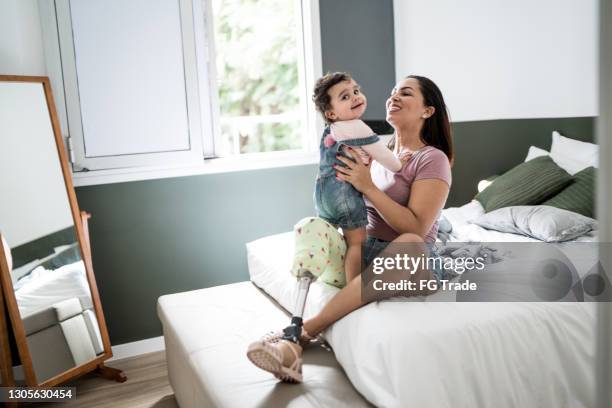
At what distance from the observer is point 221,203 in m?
3.47

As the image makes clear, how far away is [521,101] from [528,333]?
1.88 meters

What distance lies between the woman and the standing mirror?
128 cm

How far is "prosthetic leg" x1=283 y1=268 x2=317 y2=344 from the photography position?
1.86 metres

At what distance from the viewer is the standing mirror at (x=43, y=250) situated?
97.8 inches

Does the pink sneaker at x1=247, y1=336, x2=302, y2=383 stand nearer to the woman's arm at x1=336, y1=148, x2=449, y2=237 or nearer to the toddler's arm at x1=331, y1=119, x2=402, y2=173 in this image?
the woman's arm at x1=336, y1=148, x2=449, y2=237

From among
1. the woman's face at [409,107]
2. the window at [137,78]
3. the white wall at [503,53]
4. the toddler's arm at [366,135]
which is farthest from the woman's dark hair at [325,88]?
the window at [137,78]

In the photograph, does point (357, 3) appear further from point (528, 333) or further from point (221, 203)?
point (528, 333)

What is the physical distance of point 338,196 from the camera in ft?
6.64

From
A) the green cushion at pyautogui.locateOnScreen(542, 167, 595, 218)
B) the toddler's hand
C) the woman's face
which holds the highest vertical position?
the woman's face

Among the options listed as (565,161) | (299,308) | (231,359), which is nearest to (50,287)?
(231,359)

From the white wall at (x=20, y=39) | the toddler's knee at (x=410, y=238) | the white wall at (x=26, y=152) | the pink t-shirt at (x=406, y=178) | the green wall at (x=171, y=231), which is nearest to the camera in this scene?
the toddler's knee at (x=410, y=238)

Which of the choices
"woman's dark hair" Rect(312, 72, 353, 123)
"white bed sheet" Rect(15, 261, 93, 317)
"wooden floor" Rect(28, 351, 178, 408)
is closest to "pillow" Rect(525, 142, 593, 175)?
"woman's dark hair" Rect(312, 72, 353, 123)

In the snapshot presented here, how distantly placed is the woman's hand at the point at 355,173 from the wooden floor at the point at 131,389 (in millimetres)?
1359

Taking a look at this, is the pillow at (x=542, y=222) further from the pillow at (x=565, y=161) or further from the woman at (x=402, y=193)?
the woman at (x=402, y=193)
